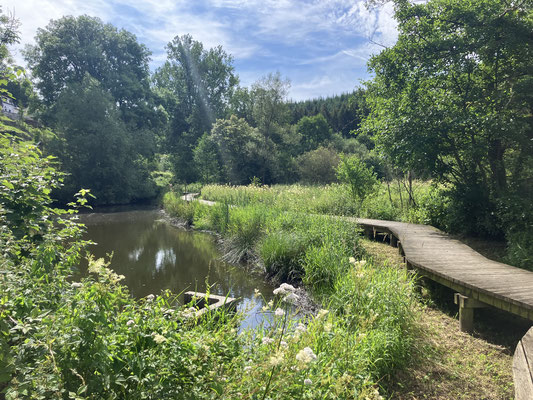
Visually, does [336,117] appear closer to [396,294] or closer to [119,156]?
[119,156]

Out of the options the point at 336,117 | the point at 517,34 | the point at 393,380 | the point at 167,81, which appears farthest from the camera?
the point at 336,117

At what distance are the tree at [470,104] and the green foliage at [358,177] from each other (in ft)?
8.33

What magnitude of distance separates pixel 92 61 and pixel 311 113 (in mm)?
27597

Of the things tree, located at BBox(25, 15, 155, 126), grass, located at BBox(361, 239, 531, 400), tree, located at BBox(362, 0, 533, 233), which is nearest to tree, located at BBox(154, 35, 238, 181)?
tree, located at BBox(25, 15, 155, 126)

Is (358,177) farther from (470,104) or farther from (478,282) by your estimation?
(478,282)

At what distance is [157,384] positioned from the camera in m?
1.50

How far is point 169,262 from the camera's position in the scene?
8430 mm

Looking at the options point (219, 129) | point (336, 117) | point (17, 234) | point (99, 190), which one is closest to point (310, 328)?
point (17, 234)

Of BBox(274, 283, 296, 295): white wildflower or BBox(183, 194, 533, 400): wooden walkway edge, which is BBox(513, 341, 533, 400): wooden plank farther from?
BBox(274, 283, 296, 295): white wildflower

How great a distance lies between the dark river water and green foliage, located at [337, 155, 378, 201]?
518cm

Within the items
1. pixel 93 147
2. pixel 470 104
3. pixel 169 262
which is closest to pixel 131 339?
pixel 169 262

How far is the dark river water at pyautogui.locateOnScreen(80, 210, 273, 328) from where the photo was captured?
6.23 metres

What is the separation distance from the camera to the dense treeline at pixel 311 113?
6824 millimetres

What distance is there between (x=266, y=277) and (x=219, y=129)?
20574mm
